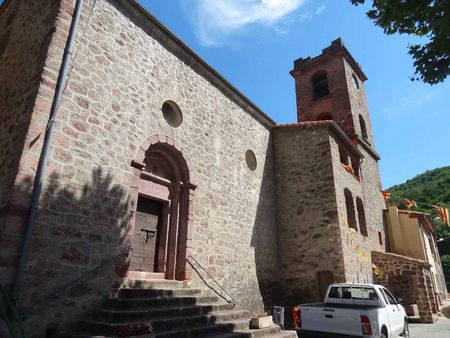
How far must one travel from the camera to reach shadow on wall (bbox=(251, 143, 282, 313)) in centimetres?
1098

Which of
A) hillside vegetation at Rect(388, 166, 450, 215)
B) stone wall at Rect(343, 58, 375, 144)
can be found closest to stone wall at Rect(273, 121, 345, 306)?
stone wall at Rect(343, 58, 375, 144)

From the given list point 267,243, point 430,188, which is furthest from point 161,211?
point 430,188

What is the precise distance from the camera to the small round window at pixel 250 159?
11.9 metres

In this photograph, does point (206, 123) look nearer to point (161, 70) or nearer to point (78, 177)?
point (161, 70)

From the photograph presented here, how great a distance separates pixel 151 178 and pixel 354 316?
17.4 feet

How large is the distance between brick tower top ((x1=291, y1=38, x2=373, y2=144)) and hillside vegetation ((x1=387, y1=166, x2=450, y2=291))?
866 inches

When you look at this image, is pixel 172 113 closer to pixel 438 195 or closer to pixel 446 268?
pixel 446 268

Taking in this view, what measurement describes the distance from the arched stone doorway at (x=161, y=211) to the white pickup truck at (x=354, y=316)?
9.83 feet

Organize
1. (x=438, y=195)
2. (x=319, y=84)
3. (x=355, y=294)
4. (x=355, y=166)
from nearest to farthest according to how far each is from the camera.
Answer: (x=355, y=294) < (x=355, y=166) < (x=319, y=84) < (x=438, y=195)

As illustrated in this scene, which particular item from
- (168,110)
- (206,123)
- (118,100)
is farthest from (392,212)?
(118,100)

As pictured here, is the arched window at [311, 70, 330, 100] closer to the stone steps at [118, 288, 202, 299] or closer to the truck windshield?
the truck windshield

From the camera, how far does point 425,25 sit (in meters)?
5.21

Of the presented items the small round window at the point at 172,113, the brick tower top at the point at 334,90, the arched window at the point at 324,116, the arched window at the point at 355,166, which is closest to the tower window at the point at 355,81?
the brick tower top at the point at 334,90

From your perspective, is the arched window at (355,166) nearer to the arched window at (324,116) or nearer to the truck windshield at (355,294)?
the arched window at (324,116)
